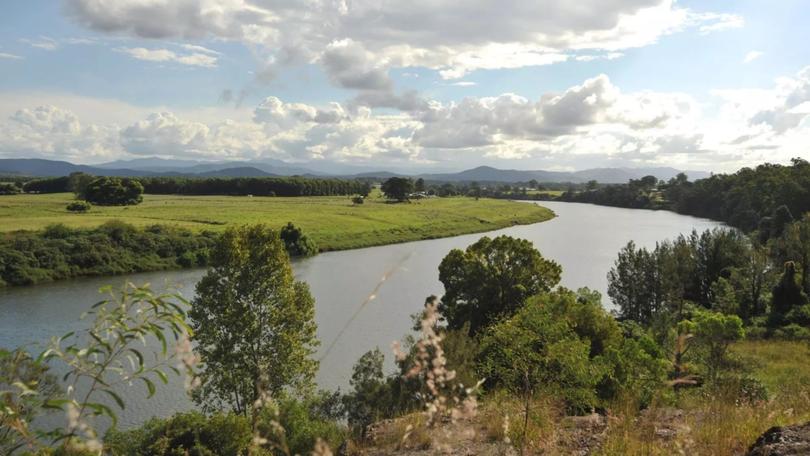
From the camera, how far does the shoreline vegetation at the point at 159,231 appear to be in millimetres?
56188

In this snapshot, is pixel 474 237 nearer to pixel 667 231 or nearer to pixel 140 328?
pixel 667 231

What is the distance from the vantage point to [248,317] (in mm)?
21078

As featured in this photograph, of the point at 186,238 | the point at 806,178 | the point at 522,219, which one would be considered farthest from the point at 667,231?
the point at 186,238

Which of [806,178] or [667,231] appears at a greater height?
[806,178]

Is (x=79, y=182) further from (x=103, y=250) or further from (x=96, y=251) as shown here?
(x=96, y=251)

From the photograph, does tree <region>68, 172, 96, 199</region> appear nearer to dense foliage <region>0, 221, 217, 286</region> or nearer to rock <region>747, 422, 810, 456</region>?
dense foliage <region>0, 221, 217, 286</region>

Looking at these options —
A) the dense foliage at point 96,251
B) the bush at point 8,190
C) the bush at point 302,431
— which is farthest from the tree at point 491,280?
the bush at point 8,190

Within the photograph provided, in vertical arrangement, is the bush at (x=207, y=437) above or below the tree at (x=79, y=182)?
below

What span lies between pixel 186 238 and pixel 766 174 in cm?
11154

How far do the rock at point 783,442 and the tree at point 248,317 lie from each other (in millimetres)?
17518

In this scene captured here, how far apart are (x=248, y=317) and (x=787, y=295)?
35.6 meters

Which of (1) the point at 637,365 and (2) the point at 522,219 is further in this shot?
(2) the point at 522,219

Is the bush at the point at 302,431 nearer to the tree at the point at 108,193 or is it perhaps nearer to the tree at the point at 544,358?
the tree at the point at 544,358

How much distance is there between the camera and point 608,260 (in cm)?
6316
